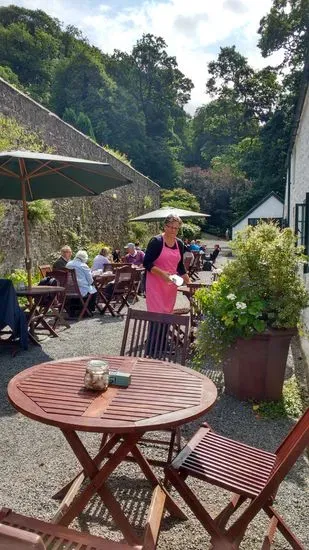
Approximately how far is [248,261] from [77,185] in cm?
365

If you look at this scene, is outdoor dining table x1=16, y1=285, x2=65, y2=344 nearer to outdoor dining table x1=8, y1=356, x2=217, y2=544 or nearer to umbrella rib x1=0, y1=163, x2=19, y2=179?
umbrella rib x1=0, y1=163, x2=19, y2=179

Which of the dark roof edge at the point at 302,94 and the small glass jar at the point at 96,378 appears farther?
the dark roof edge at the point at 302,94

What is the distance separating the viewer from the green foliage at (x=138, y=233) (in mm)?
19745

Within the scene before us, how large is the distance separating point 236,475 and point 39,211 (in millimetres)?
8854

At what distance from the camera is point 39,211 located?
10000 millimetres

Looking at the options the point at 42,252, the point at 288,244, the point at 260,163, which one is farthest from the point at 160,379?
the point at 260,163

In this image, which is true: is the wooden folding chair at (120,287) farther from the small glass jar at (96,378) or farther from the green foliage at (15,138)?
the small glass jar at (96,378)

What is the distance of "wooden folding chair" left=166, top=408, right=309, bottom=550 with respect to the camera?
1.77m

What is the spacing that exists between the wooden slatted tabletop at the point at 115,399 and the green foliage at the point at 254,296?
1.37 m

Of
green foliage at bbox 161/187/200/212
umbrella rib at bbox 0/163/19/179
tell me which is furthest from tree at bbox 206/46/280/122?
umbrella rib at bbox 0/163/19/179

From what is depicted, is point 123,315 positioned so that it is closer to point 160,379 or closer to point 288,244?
point 288,244

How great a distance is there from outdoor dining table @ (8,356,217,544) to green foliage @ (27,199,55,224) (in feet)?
25.8

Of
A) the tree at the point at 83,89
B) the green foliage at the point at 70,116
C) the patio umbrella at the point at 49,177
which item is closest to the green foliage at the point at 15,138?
the patio umbrella at the point at 49,177

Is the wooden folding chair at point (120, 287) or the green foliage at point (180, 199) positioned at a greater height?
the green foliage at point (180, 199)
